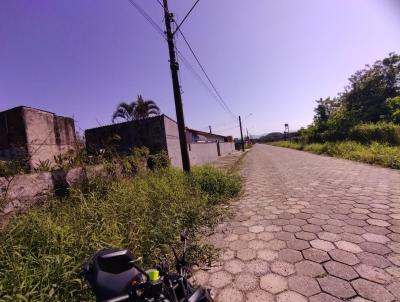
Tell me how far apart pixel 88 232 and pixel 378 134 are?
1906 cm

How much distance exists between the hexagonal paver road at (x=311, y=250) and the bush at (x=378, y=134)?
11.9 m

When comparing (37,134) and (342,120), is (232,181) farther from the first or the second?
(342,120)

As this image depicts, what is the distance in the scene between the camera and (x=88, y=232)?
298 cm

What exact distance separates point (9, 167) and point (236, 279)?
13.6 ft

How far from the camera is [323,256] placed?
9.48 ft

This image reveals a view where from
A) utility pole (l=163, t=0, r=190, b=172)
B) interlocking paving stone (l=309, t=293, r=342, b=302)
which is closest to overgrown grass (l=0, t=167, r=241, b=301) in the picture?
interlocking paving stone (l=309, t=293, r=342, b=302)

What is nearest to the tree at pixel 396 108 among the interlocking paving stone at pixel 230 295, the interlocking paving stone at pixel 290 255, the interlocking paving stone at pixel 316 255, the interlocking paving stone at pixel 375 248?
the interlocking paving stone at pixel 375 248

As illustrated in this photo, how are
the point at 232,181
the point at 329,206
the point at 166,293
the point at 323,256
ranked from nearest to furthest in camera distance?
the point at 166,293, the point at 323,256, the point at 329,206, the point at 232,181

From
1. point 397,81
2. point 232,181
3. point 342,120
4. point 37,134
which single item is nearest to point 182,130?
point 232,181

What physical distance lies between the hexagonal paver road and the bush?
470 inches

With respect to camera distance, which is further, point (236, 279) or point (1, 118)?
point (1, 118)

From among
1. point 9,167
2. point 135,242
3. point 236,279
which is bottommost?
point 236,279

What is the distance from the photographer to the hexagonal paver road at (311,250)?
2330mm

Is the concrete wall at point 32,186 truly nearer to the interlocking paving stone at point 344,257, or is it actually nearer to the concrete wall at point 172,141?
the concrete wall at point 172,141
